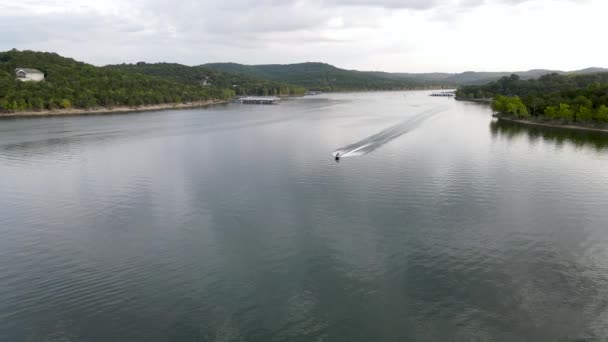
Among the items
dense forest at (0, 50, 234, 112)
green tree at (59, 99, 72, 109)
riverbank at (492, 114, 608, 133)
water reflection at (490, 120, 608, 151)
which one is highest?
dense forest at (0, 50, 234, 112)

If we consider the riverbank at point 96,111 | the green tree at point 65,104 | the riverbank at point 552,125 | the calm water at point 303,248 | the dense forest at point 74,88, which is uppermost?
the dense forest at point 74,88

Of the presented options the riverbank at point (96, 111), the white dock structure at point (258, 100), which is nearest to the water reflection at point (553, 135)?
the riverbank at point (96, 111)

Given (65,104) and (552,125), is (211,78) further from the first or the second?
(552,125)

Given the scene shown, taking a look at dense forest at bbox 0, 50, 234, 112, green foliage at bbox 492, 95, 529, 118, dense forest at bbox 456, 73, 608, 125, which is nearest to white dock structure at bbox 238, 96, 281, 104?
dense forest at bbox 0, 50, 234, 112

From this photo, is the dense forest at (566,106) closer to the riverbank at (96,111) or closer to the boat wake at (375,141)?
the boat wake at (375,141)

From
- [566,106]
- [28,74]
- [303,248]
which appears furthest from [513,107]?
[28,74]

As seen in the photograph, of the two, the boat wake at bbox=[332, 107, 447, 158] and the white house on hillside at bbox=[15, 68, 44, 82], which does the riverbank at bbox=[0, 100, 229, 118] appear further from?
the boat wake at bbox=[332, 107, 447, 158]
